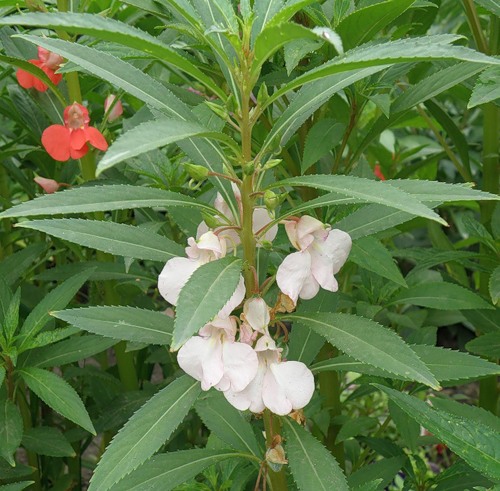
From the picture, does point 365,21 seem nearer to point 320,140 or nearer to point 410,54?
point 320,140

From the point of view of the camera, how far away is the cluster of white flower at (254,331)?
3.20 ft

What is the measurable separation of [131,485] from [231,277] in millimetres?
400

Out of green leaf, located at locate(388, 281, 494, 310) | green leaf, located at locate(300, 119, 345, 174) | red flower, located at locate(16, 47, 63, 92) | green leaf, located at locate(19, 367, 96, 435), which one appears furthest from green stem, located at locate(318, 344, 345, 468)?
red flower, located at locate(16, 47, 63, 92)

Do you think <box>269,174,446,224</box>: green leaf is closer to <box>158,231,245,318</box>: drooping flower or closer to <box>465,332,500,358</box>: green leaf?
<box>158,231,245,318</box>: drooping flower

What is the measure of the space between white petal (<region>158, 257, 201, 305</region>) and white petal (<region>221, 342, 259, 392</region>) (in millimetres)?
98

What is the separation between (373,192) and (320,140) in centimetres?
53

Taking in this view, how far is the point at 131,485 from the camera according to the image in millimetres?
1110

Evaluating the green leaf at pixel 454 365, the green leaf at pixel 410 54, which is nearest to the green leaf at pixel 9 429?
the green leaf at pixel 454 365

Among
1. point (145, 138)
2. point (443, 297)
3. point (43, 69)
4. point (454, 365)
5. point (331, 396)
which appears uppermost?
point (145, 138)

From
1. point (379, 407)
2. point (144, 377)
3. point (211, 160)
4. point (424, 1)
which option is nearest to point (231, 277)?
point (211, 160)

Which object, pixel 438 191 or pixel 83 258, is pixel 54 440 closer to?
pixel 83 258

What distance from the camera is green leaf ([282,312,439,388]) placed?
927mm

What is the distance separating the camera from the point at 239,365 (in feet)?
3.20

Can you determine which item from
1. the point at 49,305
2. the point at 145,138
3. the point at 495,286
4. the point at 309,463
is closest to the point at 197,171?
the point at 145,138
